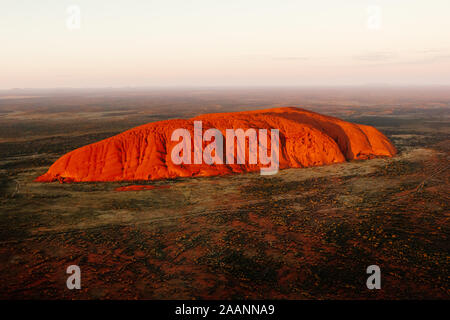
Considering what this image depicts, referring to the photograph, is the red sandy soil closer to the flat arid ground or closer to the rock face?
the flat arid ground

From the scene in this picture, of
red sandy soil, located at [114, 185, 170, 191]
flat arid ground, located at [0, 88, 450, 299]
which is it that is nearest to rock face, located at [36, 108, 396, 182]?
flat arid ground, located at [0, 88, 450, 299]

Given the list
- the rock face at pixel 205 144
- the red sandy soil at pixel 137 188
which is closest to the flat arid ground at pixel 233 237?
the red sandy soil at pixel 137 188

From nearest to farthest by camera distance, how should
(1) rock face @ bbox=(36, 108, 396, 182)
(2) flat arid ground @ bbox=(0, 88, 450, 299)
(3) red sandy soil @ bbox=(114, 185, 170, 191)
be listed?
(2) flat arid ground @ bbox=(0, 88, 450, 299)
(3) red sandy soil @ bbox=(114, 185, 170, 191)
(1) rock face @ bbox=(36, 108, 396, 182)

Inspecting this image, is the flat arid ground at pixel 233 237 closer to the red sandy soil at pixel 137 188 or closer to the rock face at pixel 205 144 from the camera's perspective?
the red sandy soil at pixel 137 188

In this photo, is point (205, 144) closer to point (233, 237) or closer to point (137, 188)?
point (137, 188)

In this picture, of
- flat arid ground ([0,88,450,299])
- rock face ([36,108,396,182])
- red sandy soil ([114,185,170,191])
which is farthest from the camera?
rock face ([36,108,396,182])

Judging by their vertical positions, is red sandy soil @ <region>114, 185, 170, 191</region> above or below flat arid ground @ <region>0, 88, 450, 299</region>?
above

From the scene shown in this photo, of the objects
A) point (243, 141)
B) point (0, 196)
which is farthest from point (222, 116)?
point (0, 196)

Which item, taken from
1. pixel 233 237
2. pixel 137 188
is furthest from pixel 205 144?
pixel 233 237
